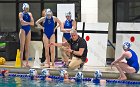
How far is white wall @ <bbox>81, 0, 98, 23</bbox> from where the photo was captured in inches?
549

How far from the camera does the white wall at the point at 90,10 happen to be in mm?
13954

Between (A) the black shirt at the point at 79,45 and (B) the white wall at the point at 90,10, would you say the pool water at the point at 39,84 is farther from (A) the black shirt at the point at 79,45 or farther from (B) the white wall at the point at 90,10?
(B) the white wall at the point at 90,10

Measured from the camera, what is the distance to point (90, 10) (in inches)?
552

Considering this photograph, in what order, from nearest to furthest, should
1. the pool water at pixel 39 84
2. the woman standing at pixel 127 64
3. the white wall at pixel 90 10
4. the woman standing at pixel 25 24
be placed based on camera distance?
the pool water at pixel 39 84 < the woman standing at pixel 127 64 < the woman standing at pixel 25 24 < the white wall at pixel 90 10

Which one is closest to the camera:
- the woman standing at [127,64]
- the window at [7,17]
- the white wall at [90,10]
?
the woman standing at [127,64]

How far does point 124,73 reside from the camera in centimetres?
1051

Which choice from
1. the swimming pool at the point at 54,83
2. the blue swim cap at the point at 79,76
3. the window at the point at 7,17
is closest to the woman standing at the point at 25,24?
the swimming pool at the point at 54,83

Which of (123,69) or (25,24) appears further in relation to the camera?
(25,24)

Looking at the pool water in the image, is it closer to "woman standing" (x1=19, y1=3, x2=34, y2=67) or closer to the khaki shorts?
the khaki shorts

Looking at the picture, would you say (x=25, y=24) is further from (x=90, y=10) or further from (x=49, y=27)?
(x=90, y=10)

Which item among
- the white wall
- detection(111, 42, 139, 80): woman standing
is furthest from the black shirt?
the white wall

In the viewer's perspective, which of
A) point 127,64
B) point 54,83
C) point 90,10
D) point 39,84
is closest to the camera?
point 39,84

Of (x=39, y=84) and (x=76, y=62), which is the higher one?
(x=76, y=62)

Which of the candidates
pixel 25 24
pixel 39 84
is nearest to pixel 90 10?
pixel 25 24
